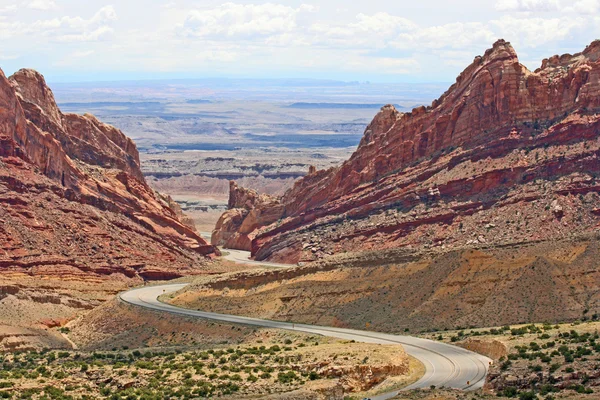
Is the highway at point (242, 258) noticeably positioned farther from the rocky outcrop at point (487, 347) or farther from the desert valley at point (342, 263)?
the rocky outcrop at point (487, 347)

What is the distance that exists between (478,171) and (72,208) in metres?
35.0

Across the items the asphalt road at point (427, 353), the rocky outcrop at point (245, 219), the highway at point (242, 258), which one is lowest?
the highway at point (242, 258)

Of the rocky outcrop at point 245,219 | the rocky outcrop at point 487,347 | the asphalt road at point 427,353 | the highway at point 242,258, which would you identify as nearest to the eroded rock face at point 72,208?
the highway at point 242,258

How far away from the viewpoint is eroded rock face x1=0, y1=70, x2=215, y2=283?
369 feet

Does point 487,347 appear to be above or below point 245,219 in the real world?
above

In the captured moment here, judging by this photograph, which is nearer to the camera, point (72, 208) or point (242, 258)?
point (72, 208)

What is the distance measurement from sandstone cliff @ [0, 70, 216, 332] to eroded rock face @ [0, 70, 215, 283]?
10 centimetres

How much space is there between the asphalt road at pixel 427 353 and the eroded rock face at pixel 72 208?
52.1 feet

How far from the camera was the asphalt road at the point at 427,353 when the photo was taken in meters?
59.4

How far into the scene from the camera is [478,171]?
4894 inches

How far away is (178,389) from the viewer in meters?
60.2

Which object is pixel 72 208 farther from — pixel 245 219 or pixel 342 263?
pixel 245 219

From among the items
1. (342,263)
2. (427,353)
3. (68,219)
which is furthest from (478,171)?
(427,353)

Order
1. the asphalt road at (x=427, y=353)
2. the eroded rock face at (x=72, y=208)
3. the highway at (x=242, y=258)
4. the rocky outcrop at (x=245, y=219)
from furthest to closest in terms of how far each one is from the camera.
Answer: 1. the rocky outcrop at (x=245, y=219)
2. the highway at (x=242, y=258)
3. the eroded rock face at (x=72, y=208)
4. the asphalt road at (x=427, y=353)
